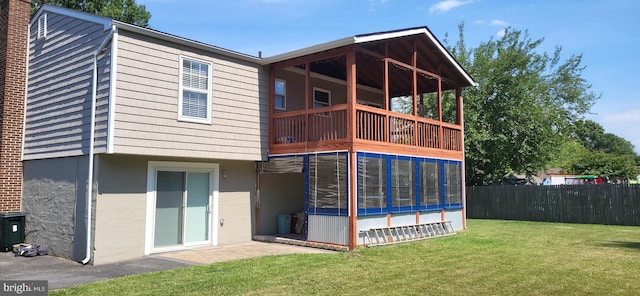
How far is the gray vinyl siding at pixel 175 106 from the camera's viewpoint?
31.9 feet

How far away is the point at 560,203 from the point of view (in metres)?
19.1

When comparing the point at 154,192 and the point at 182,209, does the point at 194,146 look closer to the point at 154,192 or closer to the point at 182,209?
the point at 154,192

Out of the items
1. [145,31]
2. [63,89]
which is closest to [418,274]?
[145,31]

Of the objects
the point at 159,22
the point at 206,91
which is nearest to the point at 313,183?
the point at 206,91

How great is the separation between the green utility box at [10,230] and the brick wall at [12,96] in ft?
2.17

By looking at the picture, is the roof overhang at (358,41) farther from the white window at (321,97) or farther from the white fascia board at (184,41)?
the white window at (321,97)

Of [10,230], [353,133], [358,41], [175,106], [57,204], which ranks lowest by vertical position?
[10,230]

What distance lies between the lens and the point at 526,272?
7.90 meters

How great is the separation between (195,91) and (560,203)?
15594mm

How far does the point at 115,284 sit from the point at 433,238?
8.50 metres

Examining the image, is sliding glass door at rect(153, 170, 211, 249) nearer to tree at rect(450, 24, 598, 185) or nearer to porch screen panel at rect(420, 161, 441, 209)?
porch screen panel at rect(420, 161, 441, 209)

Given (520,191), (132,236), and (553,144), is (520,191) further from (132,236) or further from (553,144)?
(132,236)

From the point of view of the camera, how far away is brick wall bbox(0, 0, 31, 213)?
1201 centimetres

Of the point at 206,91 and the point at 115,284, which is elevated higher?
the point at 206,91
